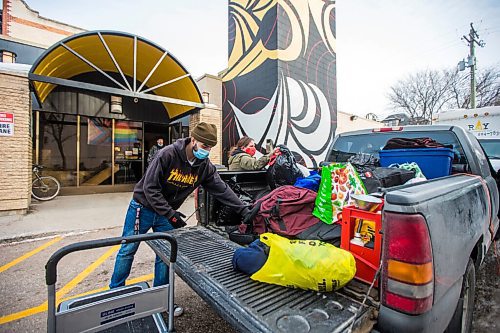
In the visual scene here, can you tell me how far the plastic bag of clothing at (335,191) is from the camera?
87.6 inches

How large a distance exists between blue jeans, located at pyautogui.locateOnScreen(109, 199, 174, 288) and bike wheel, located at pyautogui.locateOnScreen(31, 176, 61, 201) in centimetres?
746

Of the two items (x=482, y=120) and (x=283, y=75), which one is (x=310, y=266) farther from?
(x=482, y=120)

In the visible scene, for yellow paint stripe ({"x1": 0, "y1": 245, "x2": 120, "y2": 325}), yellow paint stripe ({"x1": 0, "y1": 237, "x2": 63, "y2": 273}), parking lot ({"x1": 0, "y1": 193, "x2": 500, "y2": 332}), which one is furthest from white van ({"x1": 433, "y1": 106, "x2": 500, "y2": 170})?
yellow paint stripe ({"x1": 0, "y1": 237, "x2": 63, "y2": 273})

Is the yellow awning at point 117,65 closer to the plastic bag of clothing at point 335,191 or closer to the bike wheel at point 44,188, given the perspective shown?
the bike wheel at point 44,188

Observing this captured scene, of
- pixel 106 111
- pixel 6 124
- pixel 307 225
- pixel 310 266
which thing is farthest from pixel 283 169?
pixel 106 111

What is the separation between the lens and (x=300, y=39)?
1105 centimetres

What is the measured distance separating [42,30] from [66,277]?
2033 centimetres

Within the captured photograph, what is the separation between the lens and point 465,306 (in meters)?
2.04

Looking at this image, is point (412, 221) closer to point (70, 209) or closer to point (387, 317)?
point (387, 317)

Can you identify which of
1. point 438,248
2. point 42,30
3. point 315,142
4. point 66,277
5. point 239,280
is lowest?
point 66,277

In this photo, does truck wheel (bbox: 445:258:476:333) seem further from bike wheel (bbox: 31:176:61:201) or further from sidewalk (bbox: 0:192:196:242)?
bike wheel (bbox: 31:176:61:201)

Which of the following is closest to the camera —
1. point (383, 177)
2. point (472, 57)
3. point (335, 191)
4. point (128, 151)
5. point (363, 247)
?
point (363, 247)

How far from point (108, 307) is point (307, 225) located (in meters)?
1.56

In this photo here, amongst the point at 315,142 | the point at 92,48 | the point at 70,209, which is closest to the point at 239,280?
the point at 70,209
